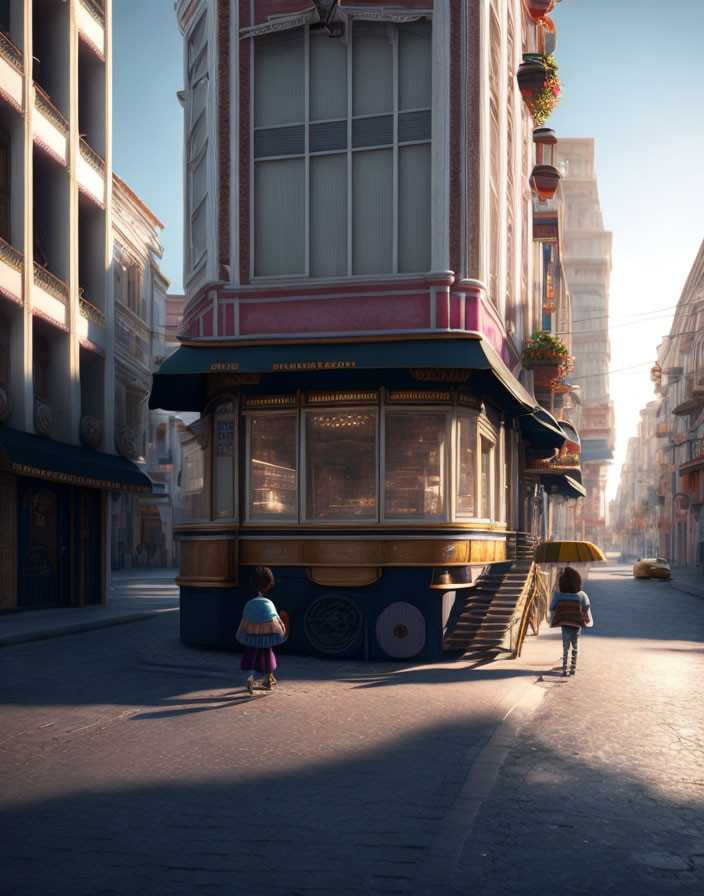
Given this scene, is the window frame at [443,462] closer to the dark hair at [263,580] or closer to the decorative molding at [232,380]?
the decorative molding at [232,380]

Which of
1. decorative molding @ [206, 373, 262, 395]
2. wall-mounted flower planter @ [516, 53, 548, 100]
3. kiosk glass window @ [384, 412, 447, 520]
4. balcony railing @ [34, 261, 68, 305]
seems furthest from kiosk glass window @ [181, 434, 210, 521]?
→ wall-mounted flower planter @ [516, 53, 548, 100]

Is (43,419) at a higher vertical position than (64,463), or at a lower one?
higher

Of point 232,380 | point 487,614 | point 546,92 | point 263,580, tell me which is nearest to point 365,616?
point 487,614

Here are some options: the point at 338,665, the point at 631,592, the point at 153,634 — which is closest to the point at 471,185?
the point at 338,665

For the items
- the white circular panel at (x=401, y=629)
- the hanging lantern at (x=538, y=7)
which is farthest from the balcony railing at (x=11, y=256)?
the hanging lantern at (x=538, y=7)

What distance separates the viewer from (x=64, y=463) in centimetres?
2191

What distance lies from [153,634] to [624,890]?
1443 cm

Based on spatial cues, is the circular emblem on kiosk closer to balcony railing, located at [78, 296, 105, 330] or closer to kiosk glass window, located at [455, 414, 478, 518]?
kiosk glass window, located at [455, 414, 478, 518]

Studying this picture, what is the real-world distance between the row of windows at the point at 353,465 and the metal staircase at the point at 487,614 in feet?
4.07

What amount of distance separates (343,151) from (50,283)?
1046 cm

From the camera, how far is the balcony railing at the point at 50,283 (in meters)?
23.0

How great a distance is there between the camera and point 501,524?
1741 cm

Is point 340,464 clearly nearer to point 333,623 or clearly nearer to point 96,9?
point 333,623

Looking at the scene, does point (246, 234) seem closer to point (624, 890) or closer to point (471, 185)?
point (471, 185)
